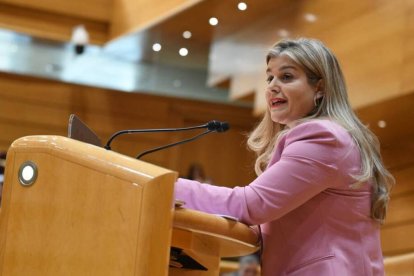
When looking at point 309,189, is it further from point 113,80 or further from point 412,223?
point 113,80

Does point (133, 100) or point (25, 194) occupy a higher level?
point (133, 100)

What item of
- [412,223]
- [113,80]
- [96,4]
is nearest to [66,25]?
[96,4]

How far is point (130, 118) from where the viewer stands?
28.5 ft

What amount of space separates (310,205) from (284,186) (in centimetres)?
11

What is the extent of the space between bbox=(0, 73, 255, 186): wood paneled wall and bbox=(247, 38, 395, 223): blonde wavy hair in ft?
19.0

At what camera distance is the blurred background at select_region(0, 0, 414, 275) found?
5059 mm

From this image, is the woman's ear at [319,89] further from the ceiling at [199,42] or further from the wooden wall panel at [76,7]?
the wooden wall panel at [76,7]

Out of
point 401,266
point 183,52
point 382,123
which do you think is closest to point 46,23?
point 183,52

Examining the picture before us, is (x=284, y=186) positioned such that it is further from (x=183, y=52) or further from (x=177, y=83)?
(x=177, y=83)

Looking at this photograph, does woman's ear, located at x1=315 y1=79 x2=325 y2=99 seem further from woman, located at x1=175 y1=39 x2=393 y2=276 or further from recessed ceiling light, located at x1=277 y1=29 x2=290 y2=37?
recessed ceiling light, located at x1=277 y1=29 x2=290 y2=37

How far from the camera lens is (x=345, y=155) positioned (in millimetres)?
1979

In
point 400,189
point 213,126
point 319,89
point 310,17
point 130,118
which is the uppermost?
point 130,118

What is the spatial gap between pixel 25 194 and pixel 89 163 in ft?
0.57

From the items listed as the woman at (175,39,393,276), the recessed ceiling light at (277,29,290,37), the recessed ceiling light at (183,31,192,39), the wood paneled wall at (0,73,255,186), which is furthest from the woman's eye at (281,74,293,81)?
the wood paneled wall at (0,73,255,186)
